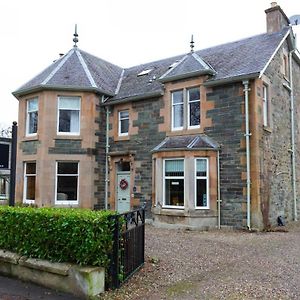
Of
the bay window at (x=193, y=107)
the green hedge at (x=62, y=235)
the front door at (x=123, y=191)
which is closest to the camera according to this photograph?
the green hedge at (x=62, y=235)

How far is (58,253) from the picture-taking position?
6055 millimetres

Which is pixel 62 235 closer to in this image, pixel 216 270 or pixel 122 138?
pixel 216 270

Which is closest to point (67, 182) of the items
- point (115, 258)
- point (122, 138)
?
point (122, 138)

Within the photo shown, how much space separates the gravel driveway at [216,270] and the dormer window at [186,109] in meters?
5.59

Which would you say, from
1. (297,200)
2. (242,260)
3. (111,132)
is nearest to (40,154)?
(111,132)

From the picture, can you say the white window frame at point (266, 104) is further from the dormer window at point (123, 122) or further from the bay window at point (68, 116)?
the bay window at point (68, 116)

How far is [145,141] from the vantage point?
16.8 m

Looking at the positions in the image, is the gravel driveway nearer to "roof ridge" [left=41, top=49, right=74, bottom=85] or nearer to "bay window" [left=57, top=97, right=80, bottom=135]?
"bay window" [left=57, top=97, right=80, bottom=135]

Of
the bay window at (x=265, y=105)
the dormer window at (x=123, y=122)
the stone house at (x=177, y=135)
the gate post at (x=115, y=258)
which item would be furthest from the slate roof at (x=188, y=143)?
the gate post at (x=115, y=258)

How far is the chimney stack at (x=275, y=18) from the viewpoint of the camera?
669 inches

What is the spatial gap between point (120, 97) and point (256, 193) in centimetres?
816

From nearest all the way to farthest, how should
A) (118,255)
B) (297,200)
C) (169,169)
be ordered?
(118,255) < (169,169) < (297,200)

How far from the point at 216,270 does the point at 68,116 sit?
483 inches

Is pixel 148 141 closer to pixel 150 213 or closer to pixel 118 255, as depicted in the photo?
pixel 150 213
